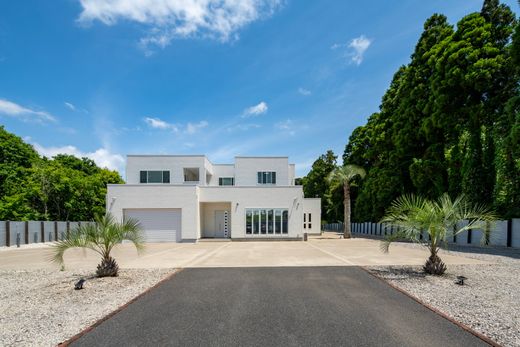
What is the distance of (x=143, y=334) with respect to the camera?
15.2 feet

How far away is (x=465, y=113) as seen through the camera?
67.2 feet

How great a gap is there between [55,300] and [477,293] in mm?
9672

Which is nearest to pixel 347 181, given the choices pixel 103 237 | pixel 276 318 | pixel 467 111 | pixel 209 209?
pixel 467 111

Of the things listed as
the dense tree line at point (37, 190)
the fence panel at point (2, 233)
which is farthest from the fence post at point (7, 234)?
the dense tree line at point (37, 190)

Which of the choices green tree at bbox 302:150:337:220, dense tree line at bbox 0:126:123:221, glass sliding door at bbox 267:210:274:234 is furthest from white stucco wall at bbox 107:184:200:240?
green tree at bbox 302:150:337:220

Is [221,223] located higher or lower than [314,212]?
lower

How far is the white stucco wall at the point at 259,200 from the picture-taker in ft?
73.4

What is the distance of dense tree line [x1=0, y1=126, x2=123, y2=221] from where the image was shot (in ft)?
92.9

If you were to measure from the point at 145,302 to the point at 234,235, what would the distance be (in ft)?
53.0

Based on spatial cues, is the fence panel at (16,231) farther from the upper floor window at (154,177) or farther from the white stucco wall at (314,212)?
the white stucco wall at (314,212)

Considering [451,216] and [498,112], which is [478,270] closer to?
[451,216]

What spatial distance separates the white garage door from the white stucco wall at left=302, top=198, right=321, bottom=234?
48.4 ft

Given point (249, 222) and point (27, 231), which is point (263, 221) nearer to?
point (249, 222)

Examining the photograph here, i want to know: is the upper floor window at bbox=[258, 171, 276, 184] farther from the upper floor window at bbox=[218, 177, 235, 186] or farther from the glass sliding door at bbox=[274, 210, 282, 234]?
the glass sliding door at bbox=[274, 210, 282, 234]
